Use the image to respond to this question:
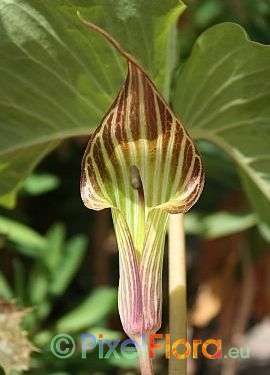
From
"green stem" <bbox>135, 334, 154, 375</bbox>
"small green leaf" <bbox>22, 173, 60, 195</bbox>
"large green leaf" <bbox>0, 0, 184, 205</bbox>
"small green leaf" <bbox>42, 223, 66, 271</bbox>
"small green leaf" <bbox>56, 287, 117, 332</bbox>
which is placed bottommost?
"small green leaf" <bbox>56, 287, 117, 332</bbox>

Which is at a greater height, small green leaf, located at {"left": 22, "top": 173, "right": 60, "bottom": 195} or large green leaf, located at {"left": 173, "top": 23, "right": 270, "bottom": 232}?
large green leaf, located at {"left": 173, "top": 23, "right": 270, "bottom": 232}

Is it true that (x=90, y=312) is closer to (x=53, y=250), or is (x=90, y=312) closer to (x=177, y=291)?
(x=53, y=250)

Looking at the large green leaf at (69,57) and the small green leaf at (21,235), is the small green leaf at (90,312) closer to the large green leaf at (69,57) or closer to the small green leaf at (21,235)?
the small green leaf at (21,235)

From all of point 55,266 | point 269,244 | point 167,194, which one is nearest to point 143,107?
point 167,194

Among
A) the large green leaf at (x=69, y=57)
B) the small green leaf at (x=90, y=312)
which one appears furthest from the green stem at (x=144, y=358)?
the small green leaf at (x=90, y=312)

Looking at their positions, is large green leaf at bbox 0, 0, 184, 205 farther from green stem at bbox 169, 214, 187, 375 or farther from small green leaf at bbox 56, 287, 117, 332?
small green leaf at bbox 56, 287, 117, 332

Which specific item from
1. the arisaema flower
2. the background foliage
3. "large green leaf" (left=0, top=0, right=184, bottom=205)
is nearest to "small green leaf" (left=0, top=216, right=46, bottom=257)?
the background foliage

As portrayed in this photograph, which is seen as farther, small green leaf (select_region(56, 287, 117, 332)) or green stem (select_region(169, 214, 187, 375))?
small green leaf (select_region(56, 287, 117, 332))
